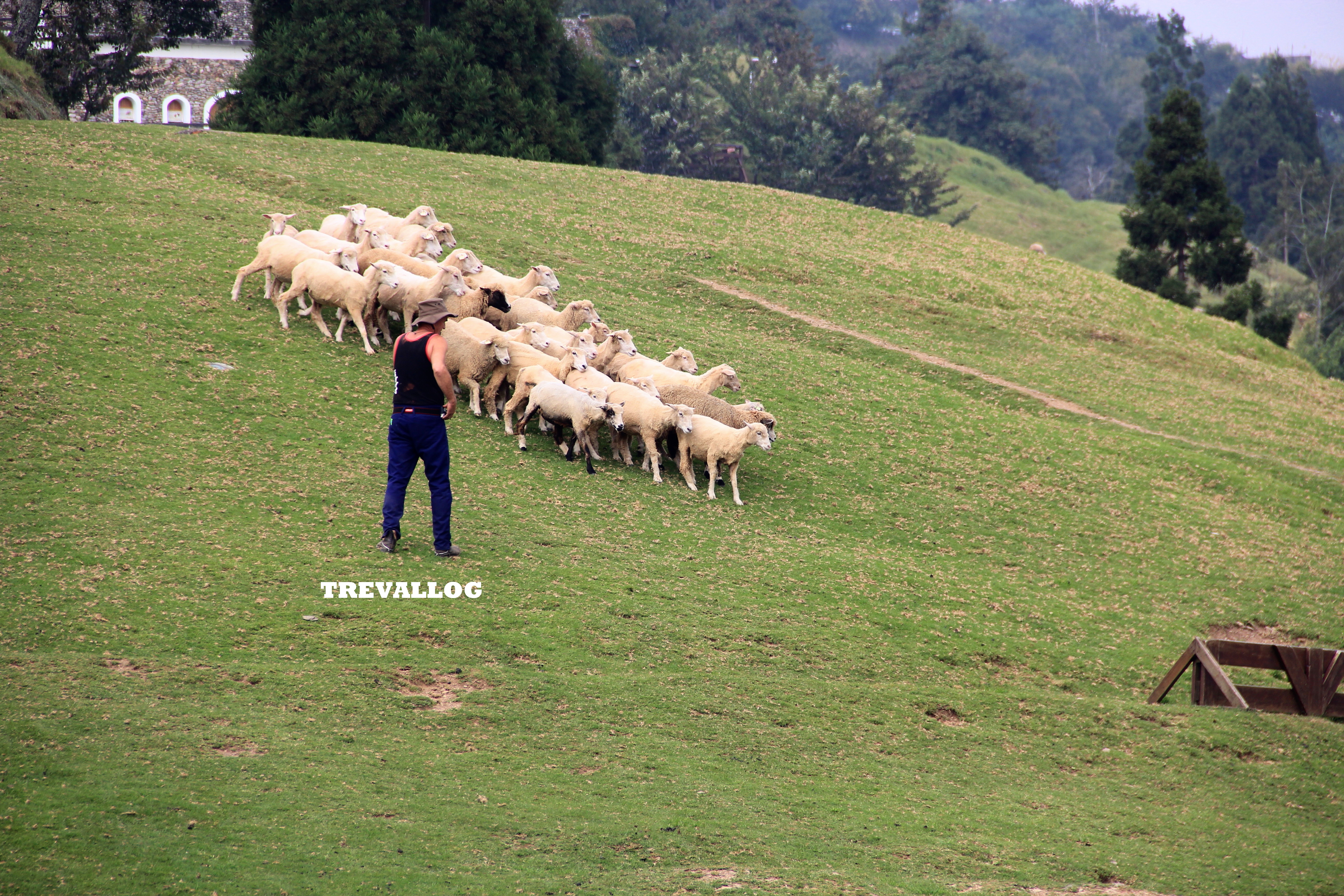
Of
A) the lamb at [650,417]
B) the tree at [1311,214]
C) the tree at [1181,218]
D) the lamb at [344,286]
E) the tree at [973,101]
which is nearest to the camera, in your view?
the lamb at [650,417]

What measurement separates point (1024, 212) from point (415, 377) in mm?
72919

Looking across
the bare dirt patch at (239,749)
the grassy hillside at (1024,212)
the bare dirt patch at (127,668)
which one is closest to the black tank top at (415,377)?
the bare dirt patch at (127,668)

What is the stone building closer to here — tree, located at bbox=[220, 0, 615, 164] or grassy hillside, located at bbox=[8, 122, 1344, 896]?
tree, located at bbox=[220, 0, 615, 164]

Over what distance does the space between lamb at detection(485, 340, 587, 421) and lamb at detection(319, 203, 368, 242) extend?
570 centimetres

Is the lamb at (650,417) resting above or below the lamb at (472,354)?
below

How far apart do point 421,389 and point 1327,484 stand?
723 inches

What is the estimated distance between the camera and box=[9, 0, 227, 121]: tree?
4166 centimetres

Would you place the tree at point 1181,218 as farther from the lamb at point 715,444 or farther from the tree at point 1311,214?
the tree at point 1311,214

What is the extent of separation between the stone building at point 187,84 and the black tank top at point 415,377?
44.9m

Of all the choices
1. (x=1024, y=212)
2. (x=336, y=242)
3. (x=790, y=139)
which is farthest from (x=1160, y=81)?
(x=336, y=242)

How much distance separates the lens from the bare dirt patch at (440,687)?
9594mm

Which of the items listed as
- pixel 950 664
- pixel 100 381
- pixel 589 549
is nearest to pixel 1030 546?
pixel 950 664

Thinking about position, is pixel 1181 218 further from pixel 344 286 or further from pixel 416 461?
pixel 416 461

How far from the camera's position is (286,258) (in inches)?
690
